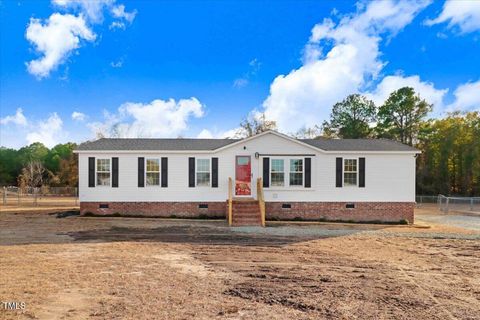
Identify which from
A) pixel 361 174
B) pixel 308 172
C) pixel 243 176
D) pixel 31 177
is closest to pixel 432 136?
pixel 361 174

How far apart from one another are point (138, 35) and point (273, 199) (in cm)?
1474

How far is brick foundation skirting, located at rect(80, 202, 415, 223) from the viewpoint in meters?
15.8

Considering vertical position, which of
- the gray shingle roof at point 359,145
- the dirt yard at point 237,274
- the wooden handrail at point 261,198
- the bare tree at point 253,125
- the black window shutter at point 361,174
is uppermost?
the bare tree at point 253,125

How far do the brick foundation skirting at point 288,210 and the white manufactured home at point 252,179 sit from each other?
0.16ft

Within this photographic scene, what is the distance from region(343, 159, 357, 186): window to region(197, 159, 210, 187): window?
23.1 feet

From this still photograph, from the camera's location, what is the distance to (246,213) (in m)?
14.8

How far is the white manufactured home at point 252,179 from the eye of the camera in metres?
15.9

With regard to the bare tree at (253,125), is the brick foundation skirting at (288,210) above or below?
below

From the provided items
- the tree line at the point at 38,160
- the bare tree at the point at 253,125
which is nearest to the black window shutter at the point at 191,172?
the bare tree at the point at 253,125

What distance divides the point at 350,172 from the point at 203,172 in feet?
24.9


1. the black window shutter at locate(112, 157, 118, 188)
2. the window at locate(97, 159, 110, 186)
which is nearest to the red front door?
the black window shutter at locate(112, 157, 118, 188)

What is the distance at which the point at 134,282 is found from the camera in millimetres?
6340

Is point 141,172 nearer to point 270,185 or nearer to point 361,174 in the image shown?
point 270,185

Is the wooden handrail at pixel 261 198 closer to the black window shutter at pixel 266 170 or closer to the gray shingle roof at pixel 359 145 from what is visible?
the black window shutter at pixel 266 170
